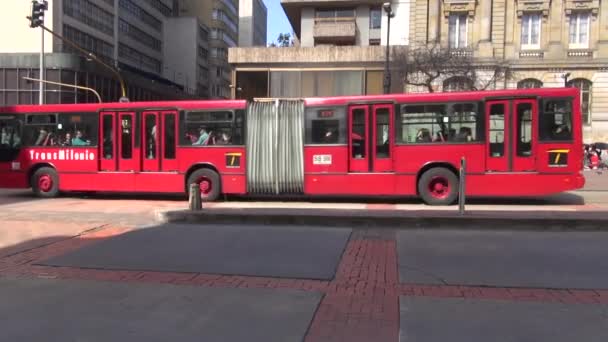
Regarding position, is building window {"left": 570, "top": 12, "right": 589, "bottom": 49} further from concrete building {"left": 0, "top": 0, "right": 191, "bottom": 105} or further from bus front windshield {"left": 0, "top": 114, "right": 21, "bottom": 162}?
concrete building {"left": 0, "top": 0, "right": 191, "bottom": 105}

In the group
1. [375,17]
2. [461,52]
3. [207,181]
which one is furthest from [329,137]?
[375,17]

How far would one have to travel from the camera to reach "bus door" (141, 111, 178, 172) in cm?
1519

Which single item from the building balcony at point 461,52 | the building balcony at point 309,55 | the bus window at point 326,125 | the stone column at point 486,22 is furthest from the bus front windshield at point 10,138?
the stone column at point 486,22

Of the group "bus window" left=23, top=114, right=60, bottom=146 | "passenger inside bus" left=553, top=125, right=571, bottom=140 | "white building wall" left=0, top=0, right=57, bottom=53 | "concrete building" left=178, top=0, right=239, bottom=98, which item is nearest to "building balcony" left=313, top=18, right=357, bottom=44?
"white building wall" left=0, top=0, right=57, bottom=53

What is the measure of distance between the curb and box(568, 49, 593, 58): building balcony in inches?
1534

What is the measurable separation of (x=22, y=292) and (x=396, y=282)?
4234 millimetres

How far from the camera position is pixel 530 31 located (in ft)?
148

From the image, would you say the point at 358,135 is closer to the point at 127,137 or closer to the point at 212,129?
the point at 212,129

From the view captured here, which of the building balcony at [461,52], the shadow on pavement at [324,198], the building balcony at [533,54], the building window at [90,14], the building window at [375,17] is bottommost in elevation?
the shadow on pavement at [324,198]

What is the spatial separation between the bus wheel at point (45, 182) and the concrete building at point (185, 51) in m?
81.4

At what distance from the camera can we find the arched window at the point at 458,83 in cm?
3672

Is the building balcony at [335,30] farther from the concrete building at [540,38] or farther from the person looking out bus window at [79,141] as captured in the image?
the person looking out bus window at [79,141]

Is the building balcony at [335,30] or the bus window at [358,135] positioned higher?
the building balcony at [335,30]

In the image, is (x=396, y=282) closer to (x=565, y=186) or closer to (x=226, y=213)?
(x=226, y=213)
